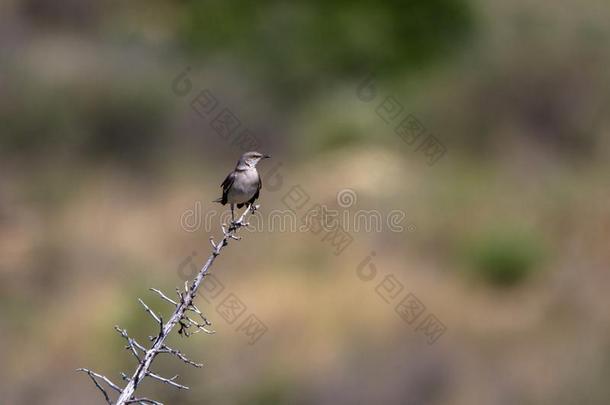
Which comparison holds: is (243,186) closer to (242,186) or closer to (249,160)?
(242,186)

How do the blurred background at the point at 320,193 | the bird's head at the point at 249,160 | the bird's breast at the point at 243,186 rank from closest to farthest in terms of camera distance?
the bird's breast at the point at 243,186, the bird's head at the point at 249,160, the blurred background at the point at 320,193

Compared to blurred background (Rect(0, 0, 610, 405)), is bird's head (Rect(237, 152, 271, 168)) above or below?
below

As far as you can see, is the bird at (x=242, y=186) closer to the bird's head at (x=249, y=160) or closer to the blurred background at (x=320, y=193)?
the bird's head at (x=249, y=160)

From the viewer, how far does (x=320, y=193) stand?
60.8ft

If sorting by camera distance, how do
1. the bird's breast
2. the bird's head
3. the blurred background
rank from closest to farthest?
the bird's breast, the bird's head, the blurred background

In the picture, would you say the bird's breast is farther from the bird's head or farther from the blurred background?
the blurred background

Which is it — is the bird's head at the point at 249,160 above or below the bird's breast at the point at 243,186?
above

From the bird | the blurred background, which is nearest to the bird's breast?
the bird

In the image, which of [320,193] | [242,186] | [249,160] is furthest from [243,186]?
[320,193]

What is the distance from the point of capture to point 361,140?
827 inches

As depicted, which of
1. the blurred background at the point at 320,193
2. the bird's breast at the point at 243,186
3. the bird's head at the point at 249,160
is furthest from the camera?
the blurred background at the point at 320,193

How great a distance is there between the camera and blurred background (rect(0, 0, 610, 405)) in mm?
15188

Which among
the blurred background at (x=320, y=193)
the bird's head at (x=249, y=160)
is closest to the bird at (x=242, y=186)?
the bird's head at (x=249, y=160)

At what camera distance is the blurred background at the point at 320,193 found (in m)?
15.2
